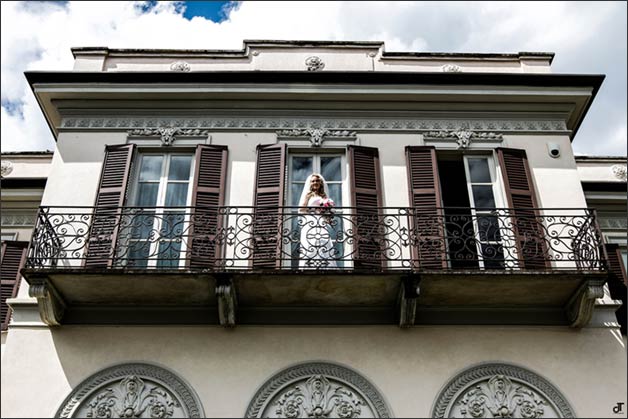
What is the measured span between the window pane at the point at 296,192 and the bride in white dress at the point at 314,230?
1.10 feet

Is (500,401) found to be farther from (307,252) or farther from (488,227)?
(307,252)

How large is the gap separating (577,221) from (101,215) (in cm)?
766

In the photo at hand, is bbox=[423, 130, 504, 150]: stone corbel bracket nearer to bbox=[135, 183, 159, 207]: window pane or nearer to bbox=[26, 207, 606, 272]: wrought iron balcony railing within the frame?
bbox=[26, 207, 606, 272]: wrought iron balcony railing

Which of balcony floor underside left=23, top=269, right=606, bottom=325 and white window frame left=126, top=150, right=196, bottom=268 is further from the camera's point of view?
white window frame left=126, top=150, right=196, bottom=268

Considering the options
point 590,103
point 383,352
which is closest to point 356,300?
point 383,352

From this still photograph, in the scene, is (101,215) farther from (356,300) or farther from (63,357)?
(356,300)

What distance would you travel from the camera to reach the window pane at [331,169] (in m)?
12.2

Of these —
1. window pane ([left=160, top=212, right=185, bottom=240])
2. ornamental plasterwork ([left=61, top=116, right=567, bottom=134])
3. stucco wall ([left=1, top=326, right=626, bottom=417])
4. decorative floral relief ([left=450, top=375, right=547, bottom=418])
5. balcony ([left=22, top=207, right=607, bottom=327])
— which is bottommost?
decorative floral relief ([left=450, top=375, right=547, bottom=418])

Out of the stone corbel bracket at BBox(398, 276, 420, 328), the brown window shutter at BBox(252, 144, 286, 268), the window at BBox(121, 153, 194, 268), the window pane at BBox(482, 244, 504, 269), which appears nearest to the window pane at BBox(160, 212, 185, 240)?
the window at BBox(121, 153, 194, 268)

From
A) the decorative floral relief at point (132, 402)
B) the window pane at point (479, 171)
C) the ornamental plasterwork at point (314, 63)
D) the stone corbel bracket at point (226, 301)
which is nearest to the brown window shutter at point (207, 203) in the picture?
the stone corbel bracket at point (226, 301)

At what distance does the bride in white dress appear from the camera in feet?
34.1

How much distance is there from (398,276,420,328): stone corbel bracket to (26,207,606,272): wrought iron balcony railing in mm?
329

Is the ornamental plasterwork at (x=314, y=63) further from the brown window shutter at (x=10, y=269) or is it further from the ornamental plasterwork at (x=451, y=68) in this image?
the brown window shutter at (x=10, y=269)

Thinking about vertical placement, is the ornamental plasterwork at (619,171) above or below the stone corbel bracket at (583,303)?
above
